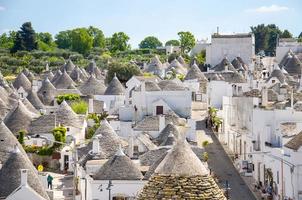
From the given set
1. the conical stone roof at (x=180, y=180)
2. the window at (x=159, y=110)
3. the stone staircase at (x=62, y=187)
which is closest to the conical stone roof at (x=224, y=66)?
the window at (x=159, y=110)

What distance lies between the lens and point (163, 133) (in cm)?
4472

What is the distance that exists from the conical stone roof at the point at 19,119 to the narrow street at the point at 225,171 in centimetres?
1315

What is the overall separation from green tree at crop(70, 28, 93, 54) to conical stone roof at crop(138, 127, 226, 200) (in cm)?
12244

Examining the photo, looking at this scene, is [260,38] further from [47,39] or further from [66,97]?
[66,97]

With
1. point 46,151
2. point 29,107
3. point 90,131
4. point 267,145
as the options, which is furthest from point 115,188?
point 29,107

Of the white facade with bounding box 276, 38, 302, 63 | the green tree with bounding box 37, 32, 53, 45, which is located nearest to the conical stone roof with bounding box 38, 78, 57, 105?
the white facade with bounding box 276, 38, 302, 63

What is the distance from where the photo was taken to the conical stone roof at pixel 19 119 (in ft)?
173

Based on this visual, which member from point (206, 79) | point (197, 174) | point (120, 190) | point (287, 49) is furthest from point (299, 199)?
point (287, 49)

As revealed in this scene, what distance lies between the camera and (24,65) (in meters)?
113

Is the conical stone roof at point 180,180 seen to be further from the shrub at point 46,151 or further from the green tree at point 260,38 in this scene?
the green tree at point 260,38

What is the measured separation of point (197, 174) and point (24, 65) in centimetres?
10480

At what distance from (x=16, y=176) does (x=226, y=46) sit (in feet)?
199

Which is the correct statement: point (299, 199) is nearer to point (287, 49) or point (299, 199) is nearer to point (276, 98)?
point (276, 98)

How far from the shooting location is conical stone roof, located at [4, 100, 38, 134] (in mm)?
52750
